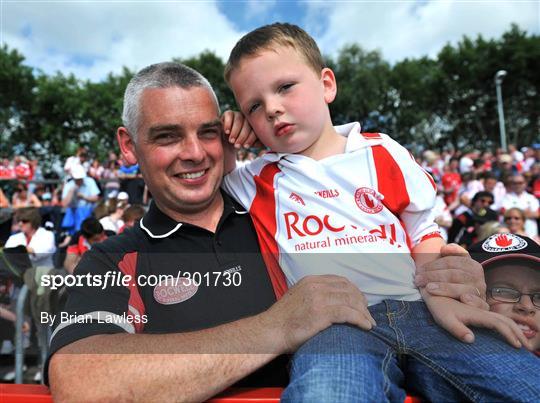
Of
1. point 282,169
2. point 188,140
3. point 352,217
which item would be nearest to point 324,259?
point 352,217

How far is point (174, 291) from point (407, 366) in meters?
0.81

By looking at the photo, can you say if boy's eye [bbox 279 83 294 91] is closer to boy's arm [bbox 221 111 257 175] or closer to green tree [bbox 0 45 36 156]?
boy's arm [bbox 221 111 257 175]

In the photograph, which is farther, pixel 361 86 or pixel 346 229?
pixel 361 86

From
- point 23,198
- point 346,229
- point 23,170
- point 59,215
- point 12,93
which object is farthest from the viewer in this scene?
point 12,93

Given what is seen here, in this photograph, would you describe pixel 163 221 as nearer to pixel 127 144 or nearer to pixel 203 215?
pixel 203 215

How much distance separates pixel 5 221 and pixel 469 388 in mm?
6687

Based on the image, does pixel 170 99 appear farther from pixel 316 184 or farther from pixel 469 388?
pixel 469 388

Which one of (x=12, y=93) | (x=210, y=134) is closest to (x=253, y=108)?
(x=210, y=134)

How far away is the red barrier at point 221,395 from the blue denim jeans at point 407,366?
9cm

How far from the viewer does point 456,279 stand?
1373 mm

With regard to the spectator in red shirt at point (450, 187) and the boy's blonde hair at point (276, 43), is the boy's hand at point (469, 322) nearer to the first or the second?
the boy's blonde hair at point (276, 43)

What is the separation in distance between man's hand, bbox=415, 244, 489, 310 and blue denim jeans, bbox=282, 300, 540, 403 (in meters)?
0.09

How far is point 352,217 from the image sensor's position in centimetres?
150

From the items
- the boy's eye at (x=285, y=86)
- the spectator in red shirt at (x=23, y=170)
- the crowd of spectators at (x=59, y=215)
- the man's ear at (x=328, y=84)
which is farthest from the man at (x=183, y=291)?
the spectator in red shirt at (x=23, y=170)
